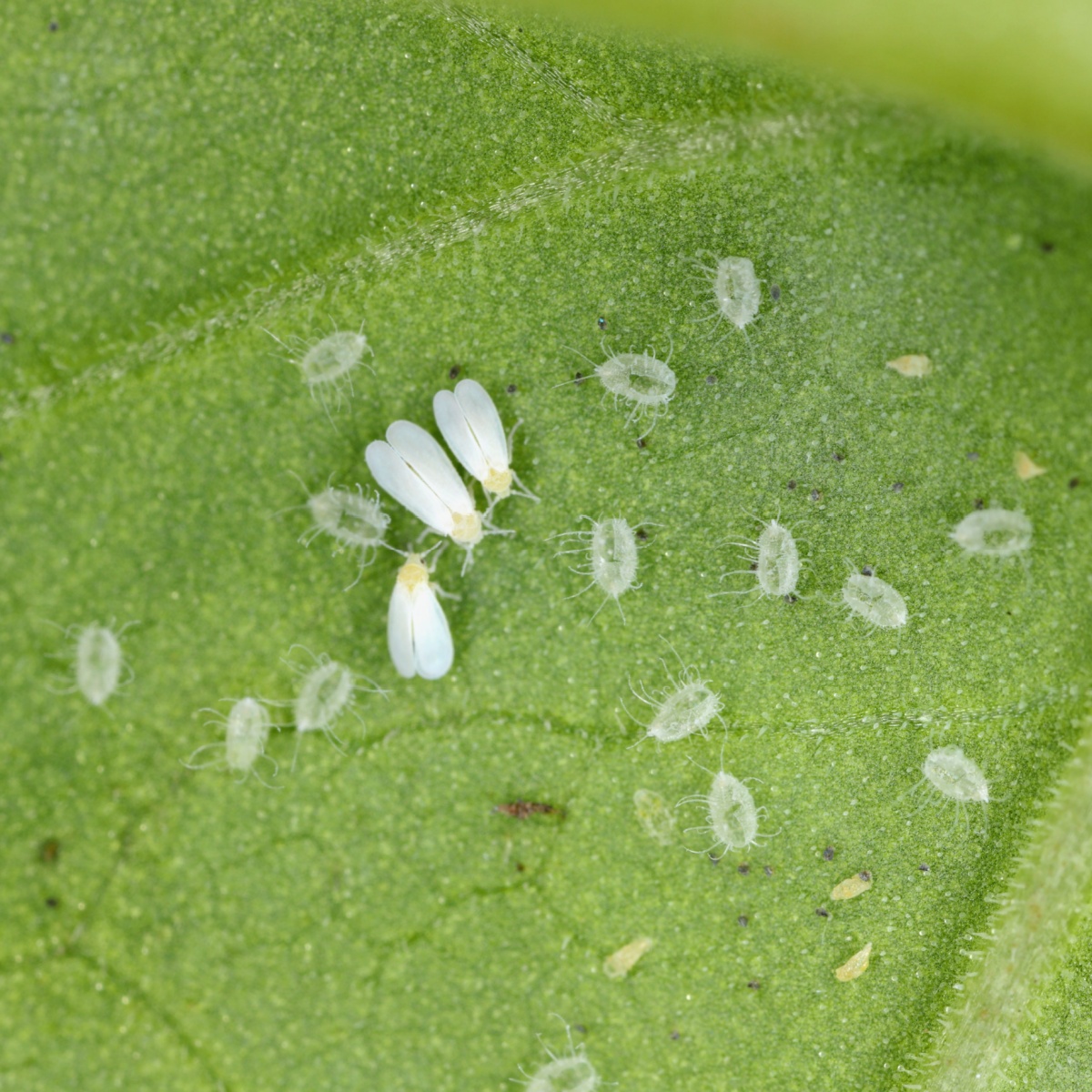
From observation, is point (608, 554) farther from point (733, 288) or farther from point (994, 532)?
point (994, 532)

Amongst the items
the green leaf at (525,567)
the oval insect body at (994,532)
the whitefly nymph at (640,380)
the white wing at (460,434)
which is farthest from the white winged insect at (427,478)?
the oval insect body at (994,532)

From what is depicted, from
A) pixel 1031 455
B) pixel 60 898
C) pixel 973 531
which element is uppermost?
pixel 1031 455

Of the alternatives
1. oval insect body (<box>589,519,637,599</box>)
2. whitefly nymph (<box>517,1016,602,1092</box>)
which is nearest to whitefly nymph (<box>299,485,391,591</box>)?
oval insect body (<box>589,519,637,599</box>)

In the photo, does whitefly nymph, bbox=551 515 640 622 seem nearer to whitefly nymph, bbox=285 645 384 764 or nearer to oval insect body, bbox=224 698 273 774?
whitefly nymph, bbox=285 645 384 764

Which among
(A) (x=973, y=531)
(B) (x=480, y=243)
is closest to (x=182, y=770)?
(B) (x=480, y=243)

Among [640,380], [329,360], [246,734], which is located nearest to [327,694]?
[246,734]

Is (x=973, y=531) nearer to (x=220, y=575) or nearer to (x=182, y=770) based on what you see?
(x=220, y=575)
